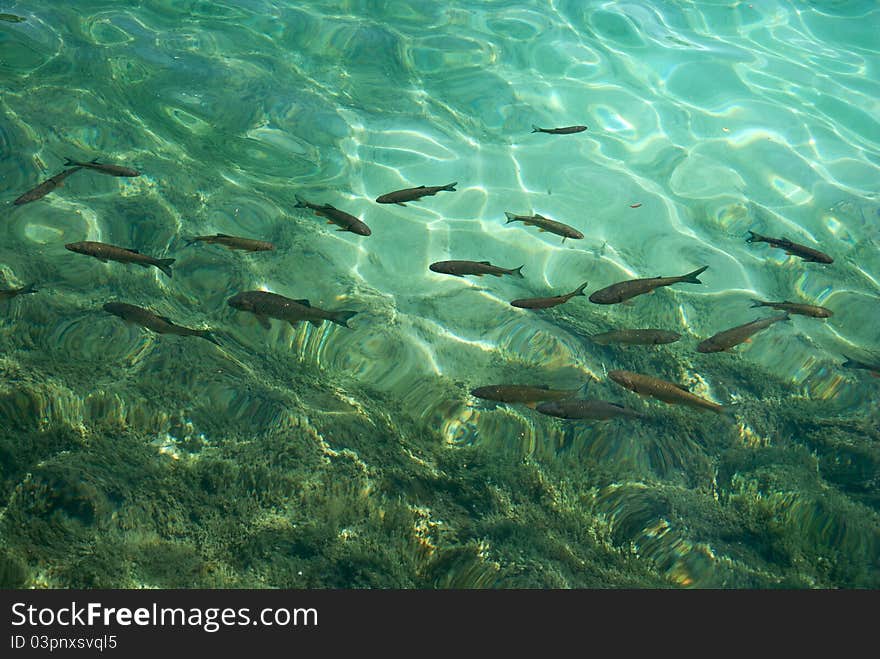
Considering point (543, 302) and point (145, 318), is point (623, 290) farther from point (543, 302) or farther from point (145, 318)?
point (145, 318)

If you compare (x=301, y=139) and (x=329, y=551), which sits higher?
(x=301, y=139)

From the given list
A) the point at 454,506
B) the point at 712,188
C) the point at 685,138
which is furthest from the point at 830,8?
the point at 454,506

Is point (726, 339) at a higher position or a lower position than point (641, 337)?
higher

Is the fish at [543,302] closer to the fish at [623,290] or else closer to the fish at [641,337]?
the fish at [623,290]

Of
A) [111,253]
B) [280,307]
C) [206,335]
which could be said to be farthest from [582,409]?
[111,253]

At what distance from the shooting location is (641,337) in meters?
4.02

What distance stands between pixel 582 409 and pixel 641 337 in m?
1.02

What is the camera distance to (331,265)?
500 centimetres

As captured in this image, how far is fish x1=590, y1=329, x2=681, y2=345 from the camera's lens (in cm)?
397

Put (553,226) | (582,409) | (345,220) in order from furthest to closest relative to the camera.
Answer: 1. (553,226)
2. (345,220)
3. (582,409)

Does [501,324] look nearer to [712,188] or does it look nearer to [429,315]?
[429,315]

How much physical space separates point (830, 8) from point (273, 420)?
49.0 feet

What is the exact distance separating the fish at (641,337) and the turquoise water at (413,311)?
0.32 meters

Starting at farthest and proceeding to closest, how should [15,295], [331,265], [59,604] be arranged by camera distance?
[331,265]
[15,295]
[59,604]
